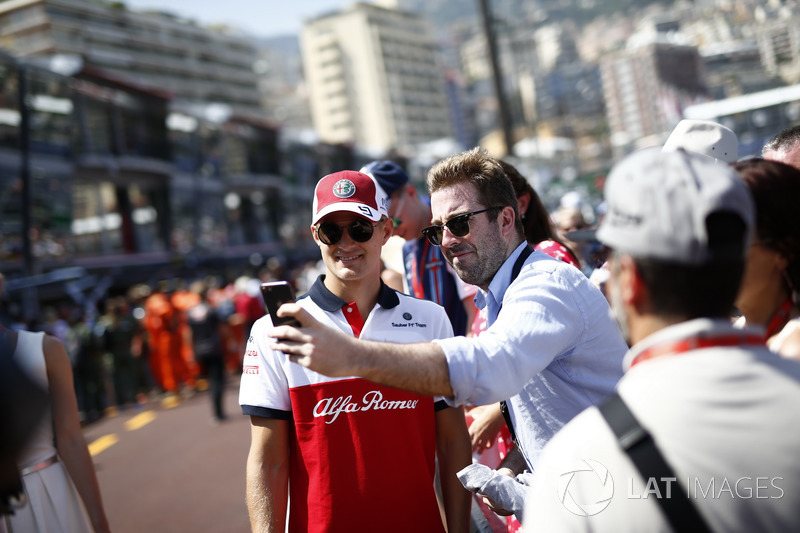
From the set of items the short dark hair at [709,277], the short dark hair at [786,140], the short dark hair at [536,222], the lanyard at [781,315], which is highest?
the short dark hair at [786,140]

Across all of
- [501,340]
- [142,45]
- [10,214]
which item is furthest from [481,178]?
[142,45]

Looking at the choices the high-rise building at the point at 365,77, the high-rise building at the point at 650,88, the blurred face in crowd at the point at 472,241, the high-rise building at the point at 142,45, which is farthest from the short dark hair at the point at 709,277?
the high-rise building at the point at 365,77

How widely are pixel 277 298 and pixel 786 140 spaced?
2833mm

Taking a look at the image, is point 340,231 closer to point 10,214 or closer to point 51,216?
point 10,214

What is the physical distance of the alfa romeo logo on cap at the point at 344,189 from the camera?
8.74 feet

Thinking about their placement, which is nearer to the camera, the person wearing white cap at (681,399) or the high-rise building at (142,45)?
the person wearing white cap at (681,399)

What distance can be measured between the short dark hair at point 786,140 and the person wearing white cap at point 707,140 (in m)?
0.25

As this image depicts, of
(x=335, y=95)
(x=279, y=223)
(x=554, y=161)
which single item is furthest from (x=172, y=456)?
(x=335, y=95)

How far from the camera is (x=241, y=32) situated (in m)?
122

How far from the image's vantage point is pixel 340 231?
2.70m

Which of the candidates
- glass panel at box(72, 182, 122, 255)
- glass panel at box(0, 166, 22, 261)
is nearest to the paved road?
glass panel at box(0, 166, 22, 261)

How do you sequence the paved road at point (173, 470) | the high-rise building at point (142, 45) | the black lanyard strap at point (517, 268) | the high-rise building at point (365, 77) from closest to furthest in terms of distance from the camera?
the black lanyard strap at point (517, 268) < the paved road at point (173, 470) < the high-rise building at point (142, 45) < the high-rise building at point (365, 77)

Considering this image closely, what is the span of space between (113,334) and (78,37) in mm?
85936

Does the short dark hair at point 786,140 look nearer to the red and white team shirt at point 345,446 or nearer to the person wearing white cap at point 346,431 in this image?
the person wearing white cap at point 346,431
